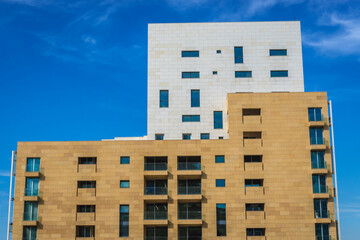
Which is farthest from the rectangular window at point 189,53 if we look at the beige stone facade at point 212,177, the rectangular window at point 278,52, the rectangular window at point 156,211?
the rectangular window at point 156,211

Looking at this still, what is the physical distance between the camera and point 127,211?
63781mm

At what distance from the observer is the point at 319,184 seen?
63562mm

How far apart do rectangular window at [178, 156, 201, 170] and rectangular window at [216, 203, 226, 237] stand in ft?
18.6

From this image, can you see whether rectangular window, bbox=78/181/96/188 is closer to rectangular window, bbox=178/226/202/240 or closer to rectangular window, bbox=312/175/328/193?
rectangular window, bbox=178/226/202/240

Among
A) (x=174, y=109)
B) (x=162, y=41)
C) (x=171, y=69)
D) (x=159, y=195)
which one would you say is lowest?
(x=159, y=195)

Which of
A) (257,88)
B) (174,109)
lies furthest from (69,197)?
(257,88)

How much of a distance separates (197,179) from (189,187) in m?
1.91

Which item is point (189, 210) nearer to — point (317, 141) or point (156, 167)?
point (156, 167)

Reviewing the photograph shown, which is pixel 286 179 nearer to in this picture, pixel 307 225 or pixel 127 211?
pixel 307 225

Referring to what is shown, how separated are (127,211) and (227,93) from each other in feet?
68.4

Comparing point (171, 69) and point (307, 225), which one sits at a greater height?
point (171, 69)

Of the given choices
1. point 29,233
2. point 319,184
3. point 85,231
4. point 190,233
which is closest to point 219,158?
point 190,233

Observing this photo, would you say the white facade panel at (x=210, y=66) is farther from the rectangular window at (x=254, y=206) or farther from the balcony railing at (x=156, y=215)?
the balcony railing at (x=156, y=215)

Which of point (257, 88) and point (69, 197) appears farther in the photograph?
point (257, 88)
